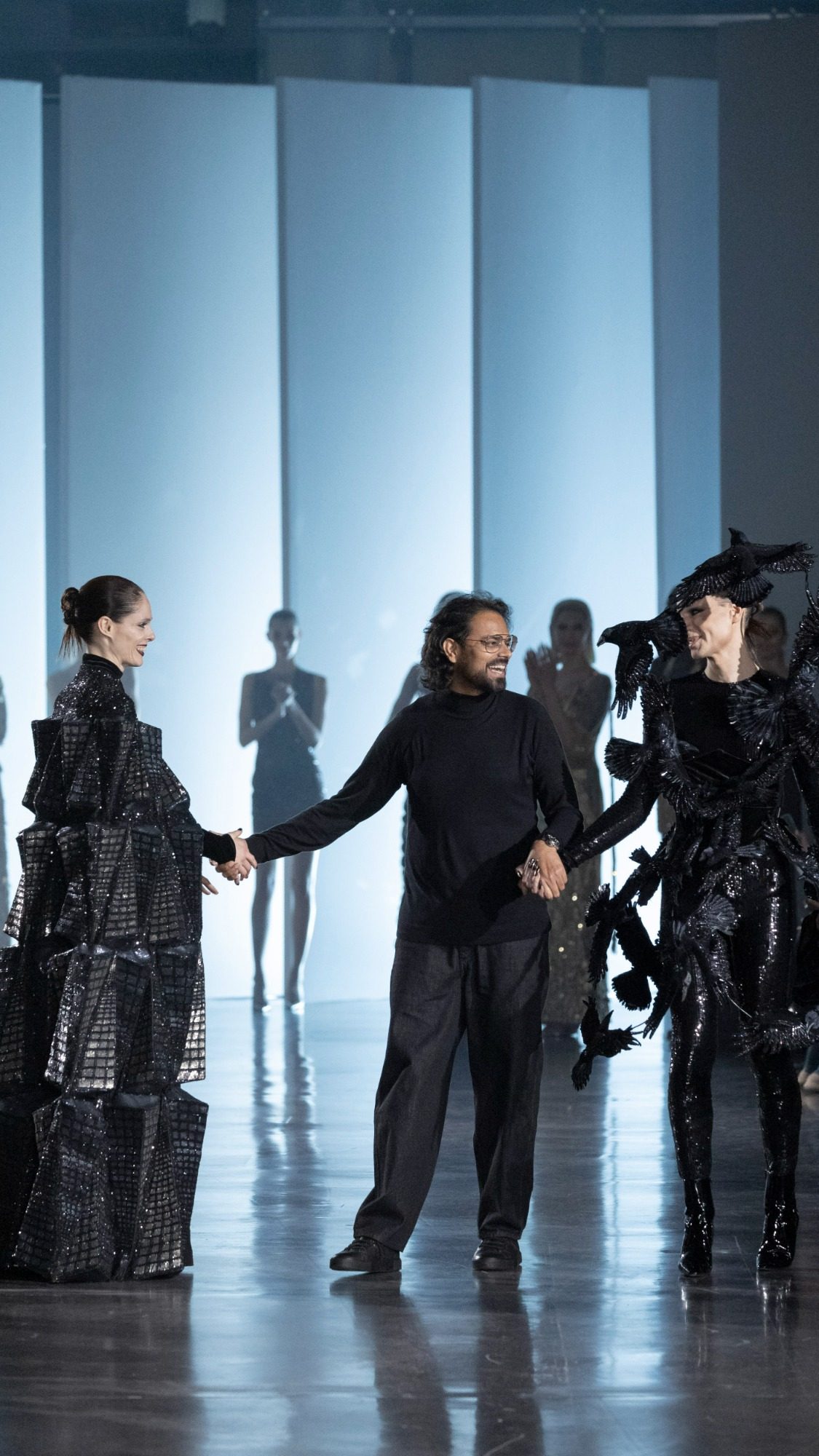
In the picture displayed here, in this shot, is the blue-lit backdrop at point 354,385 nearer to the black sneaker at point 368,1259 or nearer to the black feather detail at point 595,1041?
Result: the black feather detail at point 595,1041

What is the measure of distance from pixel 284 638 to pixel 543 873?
15.8 ft

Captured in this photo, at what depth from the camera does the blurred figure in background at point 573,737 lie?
745 cm

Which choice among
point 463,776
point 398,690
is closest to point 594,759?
point 398,690

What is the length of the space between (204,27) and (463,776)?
6.56m

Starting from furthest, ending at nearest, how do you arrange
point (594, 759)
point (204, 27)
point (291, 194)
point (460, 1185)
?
point (204, 27)
point (291, 194)
point (594, 759)
point (460, 1185)

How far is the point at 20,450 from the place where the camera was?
8680mm

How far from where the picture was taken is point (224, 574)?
8758 mm

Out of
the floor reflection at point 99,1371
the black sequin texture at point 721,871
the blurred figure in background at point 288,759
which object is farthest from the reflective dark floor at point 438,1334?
the blurred figure in background at point 288,759

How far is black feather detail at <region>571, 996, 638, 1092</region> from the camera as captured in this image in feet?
13.1

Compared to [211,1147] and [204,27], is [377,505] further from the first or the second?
[211,1147]

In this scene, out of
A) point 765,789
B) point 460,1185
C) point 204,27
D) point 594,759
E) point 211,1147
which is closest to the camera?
point 765,789

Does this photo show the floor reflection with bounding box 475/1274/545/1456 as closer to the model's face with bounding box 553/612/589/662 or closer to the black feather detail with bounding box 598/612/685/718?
the black feather detail with bounding box 598/612/685/718

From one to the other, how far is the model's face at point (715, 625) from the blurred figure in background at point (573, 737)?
3545 mm

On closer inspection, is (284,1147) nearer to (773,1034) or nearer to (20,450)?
(773,1034)
